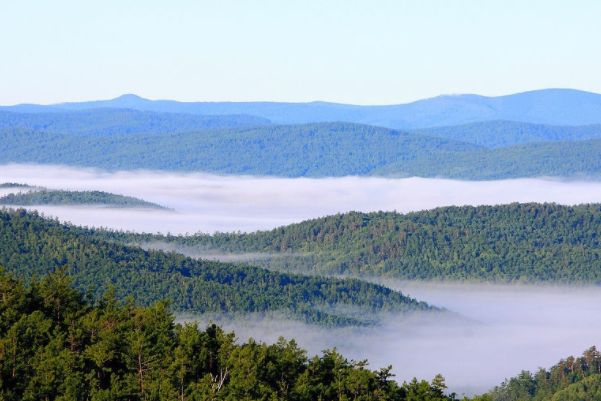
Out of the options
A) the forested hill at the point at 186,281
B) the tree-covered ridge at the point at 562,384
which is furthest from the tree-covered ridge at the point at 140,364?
the forested hill at the point at 186,281

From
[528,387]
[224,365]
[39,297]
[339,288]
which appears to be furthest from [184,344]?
[339,288]

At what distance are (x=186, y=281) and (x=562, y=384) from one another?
181 ft

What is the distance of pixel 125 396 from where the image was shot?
48.6m

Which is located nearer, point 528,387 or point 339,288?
point 528,387

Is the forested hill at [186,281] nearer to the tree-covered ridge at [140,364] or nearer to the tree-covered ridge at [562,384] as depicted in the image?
the tree-covered ridge at [562,384]

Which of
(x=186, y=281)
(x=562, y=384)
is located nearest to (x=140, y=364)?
(x=562, y=384)

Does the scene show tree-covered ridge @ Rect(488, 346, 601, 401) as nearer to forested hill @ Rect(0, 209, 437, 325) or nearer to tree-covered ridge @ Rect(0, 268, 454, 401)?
forested hill @ Rect(0, 209, 437, 325)

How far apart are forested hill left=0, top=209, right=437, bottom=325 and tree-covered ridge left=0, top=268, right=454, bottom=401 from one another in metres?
73.4

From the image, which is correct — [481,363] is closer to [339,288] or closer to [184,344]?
[339,288]

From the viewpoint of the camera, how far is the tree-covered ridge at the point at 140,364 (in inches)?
1871

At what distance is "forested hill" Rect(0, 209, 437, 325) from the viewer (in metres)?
137

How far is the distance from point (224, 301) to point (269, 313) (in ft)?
20.7

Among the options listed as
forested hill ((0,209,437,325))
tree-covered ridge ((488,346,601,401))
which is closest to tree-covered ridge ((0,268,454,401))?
tree-covered ridge ((488,346,601,401))

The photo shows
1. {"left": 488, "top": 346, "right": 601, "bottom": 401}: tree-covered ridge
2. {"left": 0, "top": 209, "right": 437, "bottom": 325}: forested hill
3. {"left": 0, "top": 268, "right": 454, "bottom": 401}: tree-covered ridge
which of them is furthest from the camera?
{"left": 0, "top": 209, "right": 437, "bottom": 325}: forested hill
